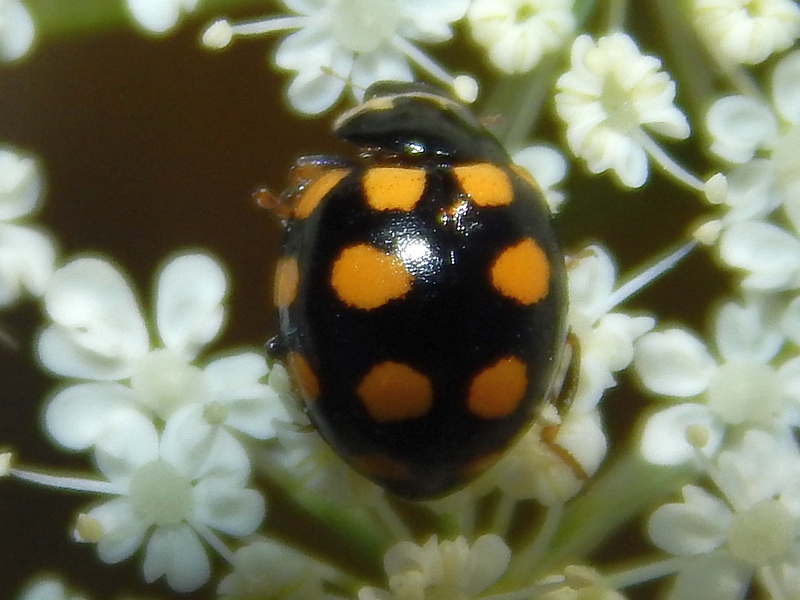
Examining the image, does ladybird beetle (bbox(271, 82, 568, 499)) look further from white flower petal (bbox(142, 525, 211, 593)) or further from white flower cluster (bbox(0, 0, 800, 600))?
white flower petal (bbox(142, 525, 211, 593))

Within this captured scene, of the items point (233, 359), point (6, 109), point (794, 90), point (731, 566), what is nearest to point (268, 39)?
point (6, 109)

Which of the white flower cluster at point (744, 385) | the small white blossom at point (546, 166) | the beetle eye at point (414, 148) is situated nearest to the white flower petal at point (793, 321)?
the white flower cluster at point (744, 385)

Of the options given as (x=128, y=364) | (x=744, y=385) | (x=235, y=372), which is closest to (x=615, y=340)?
(x=744, y=385)

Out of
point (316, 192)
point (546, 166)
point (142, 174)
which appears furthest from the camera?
point (142, 174)

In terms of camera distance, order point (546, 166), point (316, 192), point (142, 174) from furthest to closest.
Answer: point (142, 174)
point (546, 166)
point (316, 192)

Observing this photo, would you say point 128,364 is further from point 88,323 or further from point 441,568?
point 441,568

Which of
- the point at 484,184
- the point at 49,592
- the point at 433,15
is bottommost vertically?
the point at 49,592

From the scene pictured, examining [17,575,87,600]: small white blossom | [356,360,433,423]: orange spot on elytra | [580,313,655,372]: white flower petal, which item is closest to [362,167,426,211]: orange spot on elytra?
[356,360,433,423]: orange spot on elytra
